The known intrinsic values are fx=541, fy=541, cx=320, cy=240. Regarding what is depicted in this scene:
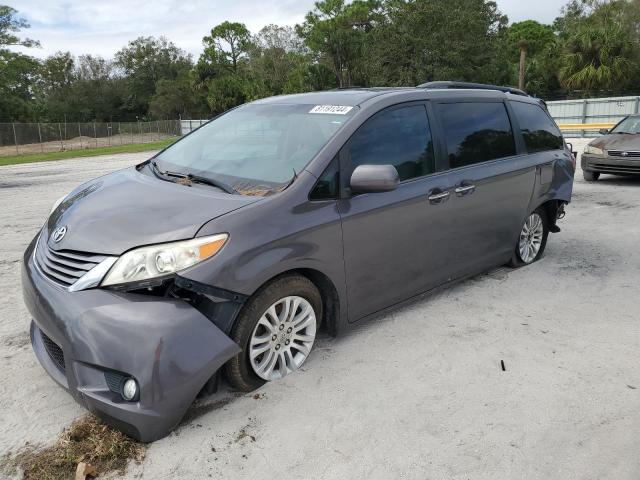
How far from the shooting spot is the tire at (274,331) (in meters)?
2.90

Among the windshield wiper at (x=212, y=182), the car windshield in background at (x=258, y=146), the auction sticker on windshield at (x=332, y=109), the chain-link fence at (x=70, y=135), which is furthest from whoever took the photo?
the chain-link fence at (x=70, y=135)

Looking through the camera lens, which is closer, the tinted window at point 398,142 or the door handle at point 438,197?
the tinted window at point 398,142

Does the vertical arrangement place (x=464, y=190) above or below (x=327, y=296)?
above

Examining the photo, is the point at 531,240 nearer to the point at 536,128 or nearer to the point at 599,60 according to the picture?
the point at 536,128

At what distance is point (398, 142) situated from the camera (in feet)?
12.5

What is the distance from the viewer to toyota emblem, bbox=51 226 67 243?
118 inches

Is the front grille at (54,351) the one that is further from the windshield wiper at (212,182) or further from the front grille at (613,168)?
the front grille at (613,168)

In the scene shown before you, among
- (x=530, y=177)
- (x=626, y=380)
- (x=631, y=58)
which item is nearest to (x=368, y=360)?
(x=626, y=380)

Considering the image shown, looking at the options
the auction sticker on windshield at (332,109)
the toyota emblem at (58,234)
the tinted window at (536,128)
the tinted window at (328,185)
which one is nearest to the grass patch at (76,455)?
the toyota emblem at (58,234)

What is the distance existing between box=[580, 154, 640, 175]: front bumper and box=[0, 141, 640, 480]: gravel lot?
691 cm

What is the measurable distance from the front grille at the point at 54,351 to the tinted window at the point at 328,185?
1593 mm

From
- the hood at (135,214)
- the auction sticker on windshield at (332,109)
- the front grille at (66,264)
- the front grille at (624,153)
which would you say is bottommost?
the front grille at (624,153)

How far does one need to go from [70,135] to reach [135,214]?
40.6 meters

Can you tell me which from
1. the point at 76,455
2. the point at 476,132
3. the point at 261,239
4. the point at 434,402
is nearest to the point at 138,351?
the point at 76,455
